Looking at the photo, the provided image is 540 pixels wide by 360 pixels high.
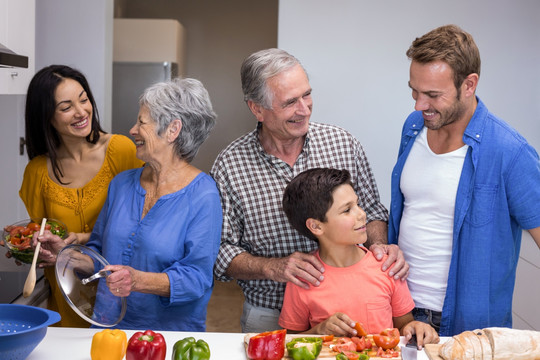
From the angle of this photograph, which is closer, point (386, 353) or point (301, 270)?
point (386, 353)

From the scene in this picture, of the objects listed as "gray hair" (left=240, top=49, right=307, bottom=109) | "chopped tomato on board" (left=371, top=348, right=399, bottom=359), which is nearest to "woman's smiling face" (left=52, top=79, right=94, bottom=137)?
"gray hair" (left=240, top=49, right=307, bottom=109)

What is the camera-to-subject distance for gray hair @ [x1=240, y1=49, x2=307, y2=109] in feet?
7.14

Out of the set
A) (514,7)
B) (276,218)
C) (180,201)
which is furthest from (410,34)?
(180,201)

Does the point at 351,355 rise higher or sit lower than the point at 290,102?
lower

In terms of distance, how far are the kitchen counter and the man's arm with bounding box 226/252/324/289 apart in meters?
0.27

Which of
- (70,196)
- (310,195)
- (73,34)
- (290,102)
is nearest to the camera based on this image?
(310,195)

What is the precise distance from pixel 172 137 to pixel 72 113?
491 millimetres

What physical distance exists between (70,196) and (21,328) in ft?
2.55

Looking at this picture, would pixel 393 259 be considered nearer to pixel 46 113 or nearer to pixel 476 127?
pixel 476 127

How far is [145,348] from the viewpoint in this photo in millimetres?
1595

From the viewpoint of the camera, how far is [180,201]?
2068 mm

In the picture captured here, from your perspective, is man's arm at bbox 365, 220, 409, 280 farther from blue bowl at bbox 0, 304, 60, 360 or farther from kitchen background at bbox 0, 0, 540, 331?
kitchen background at bbox 0, 0, 540, 331

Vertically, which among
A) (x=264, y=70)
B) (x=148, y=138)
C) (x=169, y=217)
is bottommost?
(x=169, y=217)

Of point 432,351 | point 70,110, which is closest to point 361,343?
point 432,351
